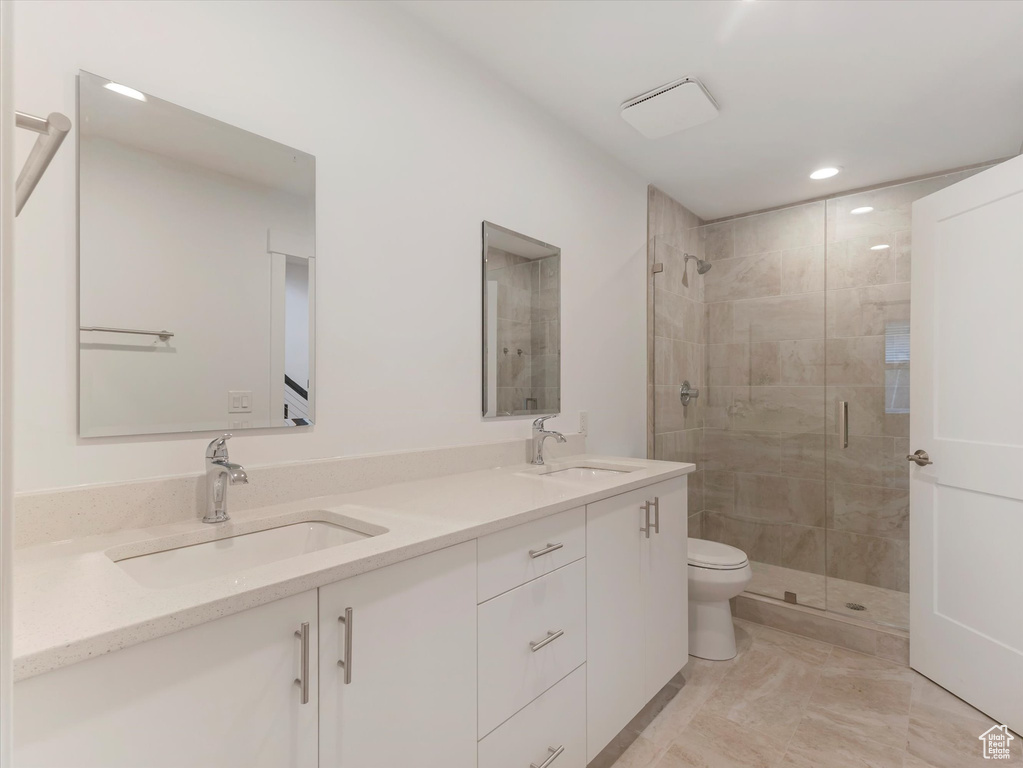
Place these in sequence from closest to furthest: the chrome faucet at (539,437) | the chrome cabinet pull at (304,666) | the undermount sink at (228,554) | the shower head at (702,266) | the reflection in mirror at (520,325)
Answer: the chrome cabinet pull at (304,666) < the undermount sink at (228,554) < the reflection in mirror at (520,325) < the chrome faucet at (539,437) < the shower head at (702,266)

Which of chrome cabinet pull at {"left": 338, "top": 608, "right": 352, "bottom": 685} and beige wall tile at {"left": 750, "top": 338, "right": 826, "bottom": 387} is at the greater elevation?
beige wall tile at {"left": 750, "top": 338, "right": 826, "bottom": 387}

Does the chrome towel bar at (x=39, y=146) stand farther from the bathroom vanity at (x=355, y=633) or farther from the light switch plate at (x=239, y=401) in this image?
the light switch plate at (x=239, y=401)

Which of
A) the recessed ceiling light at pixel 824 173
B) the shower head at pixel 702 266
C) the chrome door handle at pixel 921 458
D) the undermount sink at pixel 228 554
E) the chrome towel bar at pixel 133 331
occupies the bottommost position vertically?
the undermount sink at pixel 228 554

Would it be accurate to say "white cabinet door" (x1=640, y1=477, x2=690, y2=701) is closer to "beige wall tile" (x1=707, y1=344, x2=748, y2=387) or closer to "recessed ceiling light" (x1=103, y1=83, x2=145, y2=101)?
"beige wall tile" (x1=707, y1=344, x2=748, y2=387)

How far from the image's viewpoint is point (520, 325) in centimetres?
216

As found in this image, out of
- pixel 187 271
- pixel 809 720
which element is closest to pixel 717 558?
pixel 809 720

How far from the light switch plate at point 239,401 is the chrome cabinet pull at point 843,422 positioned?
2752 mm

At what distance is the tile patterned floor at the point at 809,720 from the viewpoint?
171 centimetres

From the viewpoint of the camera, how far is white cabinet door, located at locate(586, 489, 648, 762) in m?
1.55

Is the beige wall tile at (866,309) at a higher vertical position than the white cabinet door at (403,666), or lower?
higher

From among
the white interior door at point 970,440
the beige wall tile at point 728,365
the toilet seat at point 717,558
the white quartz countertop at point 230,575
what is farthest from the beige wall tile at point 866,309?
the white quartz countertop at point 230,575

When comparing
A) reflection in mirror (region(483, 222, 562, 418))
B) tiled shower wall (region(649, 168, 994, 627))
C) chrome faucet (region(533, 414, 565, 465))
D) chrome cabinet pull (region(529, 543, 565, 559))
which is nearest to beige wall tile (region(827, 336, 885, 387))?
tiled shower wall (region(649, 168, 994, 627))

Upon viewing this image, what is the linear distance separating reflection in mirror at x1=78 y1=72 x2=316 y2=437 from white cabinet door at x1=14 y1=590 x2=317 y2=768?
1.97 ft

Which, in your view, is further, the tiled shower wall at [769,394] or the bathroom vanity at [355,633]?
the tiled shower wall at [769,394]
